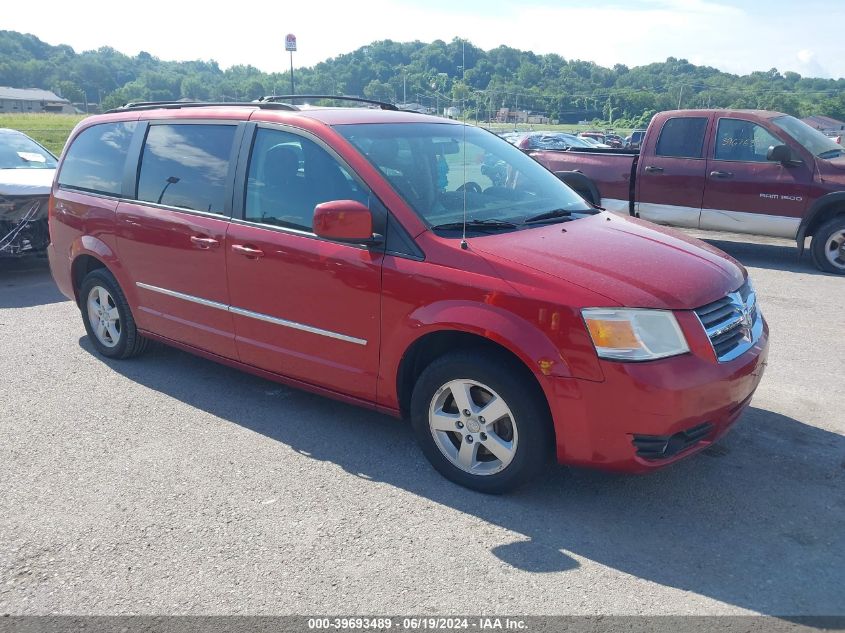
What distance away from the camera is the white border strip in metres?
4.08

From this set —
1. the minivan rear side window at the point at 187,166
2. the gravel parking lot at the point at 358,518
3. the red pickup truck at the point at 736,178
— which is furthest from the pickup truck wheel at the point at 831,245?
the minivan rear side window at the point at 187,166

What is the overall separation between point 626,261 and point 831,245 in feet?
22.1

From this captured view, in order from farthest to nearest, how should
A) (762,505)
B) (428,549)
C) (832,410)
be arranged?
(832,410) → (762,505) → (428,549)

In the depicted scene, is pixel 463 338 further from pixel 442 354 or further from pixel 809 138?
pixel 809 138

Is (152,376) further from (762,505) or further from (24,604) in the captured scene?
(762,505)

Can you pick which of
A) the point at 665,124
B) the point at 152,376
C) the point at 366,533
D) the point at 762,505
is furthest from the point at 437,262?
the point at 665,124

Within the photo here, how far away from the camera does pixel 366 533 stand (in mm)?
3391

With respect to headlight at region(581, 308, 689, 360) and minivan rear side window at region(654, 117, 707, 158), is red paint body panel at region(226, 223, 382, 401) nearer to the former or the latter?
headlight at region(581, 308, 689, 360)

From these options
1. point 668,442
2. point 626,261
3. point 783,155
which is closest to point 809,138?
point 783,155

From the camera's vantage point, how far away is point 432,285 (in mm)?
3664

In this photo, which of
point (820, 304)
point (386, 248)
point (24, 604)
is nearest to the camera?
point (24, 604)

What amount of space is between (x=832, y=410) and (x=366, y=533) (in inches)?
125

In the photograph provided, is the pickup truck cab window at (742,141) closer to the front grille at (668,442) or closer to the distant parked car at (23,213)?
the front grille at (668,442)

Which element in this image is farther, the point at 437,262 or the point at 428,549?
the point at 437,262
